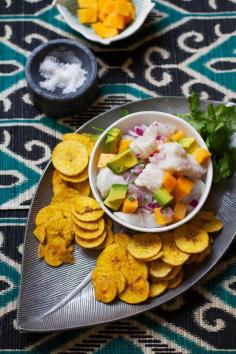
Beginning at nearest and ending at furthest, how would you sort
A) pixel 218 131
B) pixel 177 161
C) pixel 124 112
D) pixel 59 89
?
pixel 177 161 → pixel 218 131 → pixel 124 112 → pixel 59 89

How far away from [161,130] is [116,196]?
0.22 m

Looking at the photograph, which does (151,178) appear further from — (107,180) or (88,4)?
(88,4)

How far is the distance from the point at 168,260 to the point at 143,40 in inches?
30.4

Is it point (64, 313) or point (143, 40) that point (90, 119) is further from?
point (64, 313)

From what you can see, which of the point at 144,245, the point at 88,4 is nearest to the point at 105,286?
the point at 144,245

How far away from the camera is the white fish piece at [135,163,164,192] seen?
59.0 inches

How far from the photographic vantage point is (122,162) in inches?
60.7

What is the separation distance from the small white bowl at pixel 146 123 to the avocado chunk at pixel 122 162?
0.23 feet

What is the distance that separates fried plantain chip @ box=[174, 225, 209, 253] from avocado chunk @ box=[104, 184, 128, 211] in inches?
6.9

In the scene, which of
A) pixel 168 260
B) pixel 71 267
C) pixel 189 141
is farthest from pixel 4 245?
pixel 189 141

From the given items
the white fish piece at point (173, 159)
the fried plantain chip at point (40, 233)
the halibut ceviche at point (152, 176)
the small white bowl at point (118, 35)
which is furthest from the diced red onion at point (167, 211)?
the small white bowl at point (118, 35)

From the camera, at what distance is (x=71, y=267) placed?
1.59 metres

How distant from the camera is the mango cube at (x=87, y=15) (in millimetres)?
1867

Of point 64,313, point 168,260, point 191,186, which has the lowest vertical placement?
point 64,313
